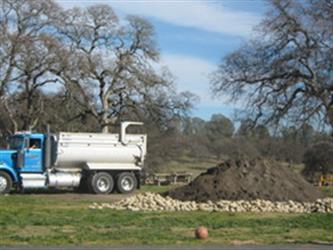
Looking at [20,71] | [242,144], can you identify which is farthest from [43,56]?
[242,144]

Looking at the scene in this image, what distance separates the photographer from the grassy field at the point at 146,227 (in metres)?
15.5

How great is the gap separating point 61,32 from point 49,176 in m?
21.4

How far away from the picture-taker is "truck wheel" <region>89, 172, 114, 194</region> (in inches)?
1372

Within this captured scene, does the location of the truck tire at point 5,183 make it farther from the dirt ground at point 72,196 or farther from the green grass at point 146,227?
the green grass at point 146,227

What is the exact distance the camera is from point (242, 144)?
78.7 metres

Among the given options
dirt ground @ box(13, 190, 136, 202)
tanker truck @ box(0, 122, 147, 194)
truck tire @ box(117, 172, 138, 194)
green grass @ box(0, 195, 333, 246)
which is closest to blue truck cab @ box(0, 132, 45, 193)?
tanker truck @ box(0, 122, 147, 194)

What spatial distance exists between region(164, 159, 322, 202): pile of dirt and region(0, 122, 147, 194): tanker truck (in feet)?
24.2

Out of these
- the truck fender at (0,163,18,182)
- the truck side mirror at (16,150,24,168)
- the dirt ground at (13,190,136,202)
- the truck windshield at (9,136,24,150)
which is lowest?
the dirt ground at (13,190,136,202)

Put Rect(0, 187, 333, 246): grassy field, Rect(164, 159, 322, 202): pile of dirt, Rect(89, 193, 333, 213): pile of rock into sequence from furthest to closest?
1. Rect(164, 159, 322, 202): pile of dirt
2. Rect(89, 193, 333, 213): pile of rock
3. Rect(0, 187, 333, 246): grassy field

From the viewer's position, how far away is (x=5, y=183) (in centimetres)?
3253

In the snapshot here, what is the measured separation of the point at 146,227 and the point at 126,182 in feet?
58.2

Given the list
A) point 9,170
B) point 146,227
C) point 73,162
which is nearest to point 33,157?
point 9,170

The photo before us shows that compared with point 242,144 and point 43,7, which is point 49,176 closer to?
point 43,7

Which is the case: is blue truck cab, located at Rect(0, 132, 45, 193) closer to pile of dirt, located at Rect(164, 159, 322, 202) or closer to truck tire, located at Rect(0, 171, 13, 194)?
truck tire, located at Rect(0, 171, 13, 194)
